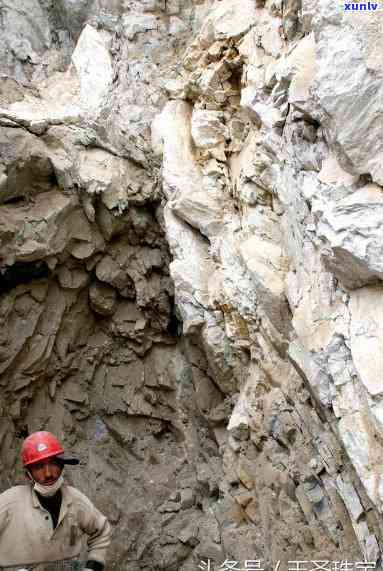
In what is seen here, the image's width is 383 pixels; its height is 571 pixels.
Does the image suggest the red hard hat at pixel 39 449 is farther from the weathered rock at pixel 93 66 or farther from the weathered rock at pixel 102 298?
the weathered rock at pixel 93 66

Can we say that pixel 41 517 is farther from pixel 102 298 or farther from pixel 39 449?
pixel 102 298

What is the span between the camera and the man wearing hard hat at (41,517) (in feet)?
15.0

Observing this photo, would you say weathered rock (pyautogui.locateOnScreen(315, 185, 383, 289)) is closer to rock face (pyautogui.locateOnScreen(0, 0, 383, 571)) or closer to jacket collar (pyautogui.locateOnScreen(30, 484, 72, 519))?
rock face (pyautogui.locateOnScreen(0, 0, 383, 571))

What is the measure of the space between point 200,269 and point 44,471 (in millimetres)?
3435

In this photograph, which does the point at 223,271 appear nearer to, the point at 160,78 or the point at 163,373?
the point at 163,373

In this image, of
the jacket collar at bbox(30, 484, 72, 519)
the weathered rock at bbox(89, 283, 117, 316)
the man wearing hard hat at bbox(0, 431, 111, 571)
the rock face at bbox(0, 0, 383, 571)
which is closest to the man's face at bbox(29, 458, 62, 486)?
the man wearing hard hat at bbox(0, 431, 111, 571)

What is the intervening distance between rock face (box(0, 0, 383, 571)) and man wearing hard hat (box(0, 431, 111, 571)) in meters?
2.06

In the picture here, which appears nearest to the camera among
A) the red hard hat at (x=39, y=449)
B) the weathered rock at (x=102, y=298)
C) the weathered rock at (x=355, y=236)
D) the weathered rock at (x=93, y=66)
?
the weathered rock at (x=355, y=236)

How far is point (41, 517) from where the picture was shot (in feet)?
15.3

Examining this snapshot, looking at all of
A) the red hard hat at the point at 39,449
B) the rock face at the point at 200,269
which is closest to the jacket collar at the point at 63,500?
the red hard hat at the point at 39,449

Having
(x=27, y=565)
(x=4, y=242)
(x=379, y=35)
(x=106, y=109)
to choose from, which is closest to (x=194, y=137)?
(x=106, y=109)

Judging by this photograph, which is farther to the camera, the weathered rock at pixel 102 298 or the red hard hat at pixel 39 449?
the weathered rock at pixel 102 298

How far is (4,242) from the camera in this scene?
26.7ft

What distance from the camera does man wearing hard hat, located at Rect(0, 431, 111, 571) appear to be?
4574 millimetres
